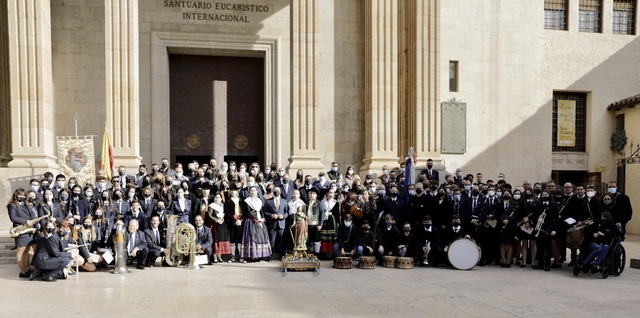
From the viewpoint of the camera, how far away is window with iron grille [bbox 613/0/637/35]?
948 inches

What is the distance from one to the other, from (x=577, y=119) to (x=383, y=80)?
12418mm

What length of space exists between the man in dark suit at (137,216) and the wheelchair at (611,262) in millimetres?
10395

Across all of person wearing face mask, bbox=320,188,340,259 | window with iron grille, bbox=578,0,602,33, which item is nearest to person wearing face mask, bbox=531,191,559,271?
person wearing face mask, bbox=320,188,340,259

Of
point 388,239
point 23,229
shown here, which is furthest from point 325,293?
point 23,229

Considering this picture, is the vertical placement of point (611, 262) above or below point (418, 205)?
below

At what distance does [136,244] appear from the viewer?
37.6 ft

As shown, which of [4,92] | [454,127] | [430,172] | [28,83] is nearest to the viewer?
[28,83]

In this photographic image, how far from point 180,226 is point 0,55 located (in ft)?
38.9

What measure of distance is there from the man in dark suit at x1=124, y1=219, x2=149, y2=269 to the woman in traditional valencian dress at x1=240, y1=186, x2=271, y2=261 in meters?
2.41

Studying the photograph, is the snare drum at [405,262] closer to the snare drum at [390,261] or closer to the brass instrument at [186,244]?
the snare drum at [390,261]

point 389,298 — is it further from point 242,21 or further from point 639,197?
point 639,197

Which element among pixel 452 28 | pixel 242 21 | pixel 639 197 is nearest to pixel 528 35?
pixel 452 28

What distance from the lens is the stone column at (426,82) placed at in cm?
1780

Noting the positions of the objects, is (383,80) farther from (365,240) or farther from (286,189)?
(365,240)
